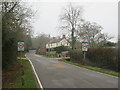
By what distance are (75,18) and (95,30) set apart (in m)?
8.85

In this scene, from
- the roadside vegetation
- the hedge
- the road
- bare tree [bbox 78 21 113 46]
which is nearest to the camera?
the road

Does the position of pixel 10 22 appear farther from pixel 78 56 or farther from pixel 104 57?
pixel 78 56

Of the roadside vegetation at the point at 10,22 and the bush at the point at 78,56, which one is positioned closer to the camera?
the roadside vegetation at the point at 10,22

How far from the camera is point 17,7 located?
18562mm

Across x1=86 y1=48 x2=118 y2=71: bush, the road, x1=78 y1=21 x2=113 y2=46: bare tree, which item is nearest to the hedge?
x1=86 y1=48 x2=118 y2=71: bush

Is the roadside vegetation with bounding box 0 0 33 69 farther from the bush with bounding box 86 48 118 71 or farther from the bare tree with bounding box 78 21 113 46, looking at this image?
the bare tree with bounding box 78 21 113 46

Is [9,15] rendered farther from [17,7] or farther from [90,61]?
[90,61]

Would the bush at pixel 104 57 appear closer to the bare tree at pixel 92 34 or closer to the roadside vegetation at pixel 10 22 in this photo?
the roadside vegetation at pixel 10 22

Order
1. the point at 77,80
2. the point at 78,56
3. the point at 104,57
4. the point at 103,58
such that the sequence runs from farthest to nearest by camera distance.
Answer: the point at 78,56
the point at 103,58
the point at 104,57
the point at 77,80

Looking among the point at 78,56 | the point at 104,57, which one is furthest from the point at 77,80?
the point at 78,56

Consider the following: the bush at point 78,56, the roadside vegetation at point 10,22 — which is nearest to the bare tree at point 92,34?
the bush at point 78,56

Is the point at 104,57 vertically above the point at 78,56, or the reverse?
the point at 104,57

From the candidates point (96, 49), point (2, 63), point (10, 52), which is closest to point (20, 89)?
point (2, 63)

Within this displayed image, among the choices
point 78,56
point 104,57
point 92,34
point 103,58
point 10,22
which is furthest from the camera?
point 92,34
